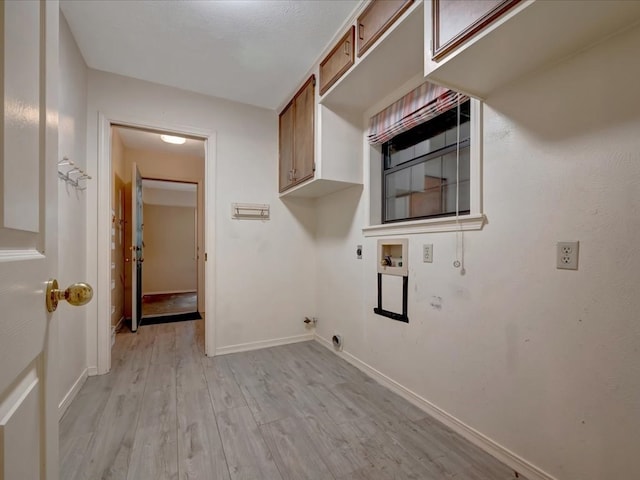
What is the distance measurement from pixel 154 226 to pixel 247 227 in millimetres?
4381

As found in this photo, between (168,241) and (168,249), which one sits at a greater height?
(168,241)

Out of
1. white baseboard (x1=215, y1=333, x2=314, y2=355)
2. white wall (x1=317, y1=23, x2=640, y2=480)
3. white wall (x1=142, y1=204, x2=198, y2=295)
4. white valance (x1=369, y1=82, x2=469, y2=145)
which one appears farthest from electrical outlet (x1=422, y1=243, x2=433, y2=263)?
white wall (x1=142, y1=204, x2=198, y2=295)

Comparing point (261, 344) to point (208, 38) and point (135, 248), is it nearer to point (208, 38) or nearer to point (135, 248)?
point (135, 248)

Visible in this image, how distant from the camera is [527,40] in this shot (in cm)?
111

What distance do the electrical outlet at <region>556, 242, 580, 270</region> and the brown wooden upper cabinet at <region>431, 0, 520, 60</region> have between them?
0.92m

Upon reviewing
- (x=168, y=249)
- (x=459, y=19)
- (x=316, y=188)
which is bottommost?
(x=168, y=249)

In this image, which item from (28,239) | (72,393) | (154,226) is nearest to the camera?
(28,239)

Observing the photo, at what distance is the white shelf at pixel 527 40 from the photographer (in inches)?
37.7

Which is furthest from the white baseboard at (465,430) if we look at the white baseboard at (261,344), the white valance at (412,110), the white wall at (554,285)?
the white valance at (412,110)

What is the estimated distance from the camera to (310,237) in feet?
10.5

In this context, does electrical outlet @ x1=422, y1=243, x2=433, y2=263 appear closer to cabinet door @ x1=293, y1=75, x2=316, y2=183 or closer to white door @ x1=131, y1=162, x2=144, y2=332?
cabinet door @ x1=293, y1=75, x2=316, y2=183

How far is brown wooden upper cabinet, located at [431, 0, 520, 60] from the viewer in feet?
3.42

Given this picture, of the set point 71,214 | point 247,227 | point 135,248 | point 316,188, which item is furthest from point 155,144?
point 316,188

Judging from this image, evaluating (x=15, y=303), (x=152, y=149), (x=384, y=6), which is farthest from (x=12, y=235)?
(x=152, y=149)
